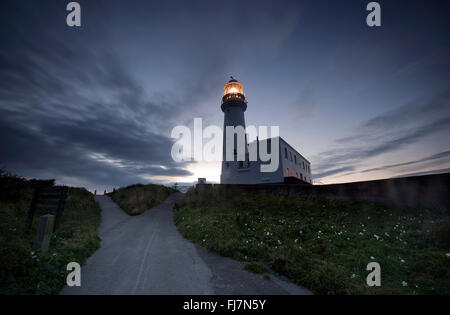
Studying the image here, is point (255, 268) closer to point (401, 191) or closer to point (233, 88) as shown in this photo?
point (401, 191)

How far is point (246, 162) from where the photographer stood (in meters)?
26.9

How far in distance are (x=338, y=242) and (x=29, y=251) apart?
1050 centimetres

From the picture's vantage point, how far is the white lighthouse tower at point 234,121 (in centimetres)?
2723

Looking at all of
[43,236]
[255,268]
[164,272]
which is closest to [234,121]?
[255,268]

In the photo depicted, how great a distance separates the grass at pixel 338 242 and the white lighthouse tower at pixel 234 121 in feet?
49.8

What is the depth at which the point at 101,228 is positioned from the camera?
1051 cm

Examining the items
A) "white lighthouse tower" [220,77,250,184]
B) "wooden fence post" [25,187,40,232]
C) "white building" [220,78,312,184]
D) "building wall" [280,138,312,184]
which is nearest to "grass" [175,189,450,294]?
"wooden fence post" [25,187,40,232]

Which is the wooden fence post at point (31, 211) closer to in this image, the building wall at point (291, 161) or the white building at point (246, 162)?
the white building at point (246, 162)

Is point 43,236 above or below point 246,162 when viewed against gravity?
below

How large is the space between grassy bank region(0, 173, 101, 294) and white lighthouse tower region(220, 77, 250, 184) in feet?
63.5

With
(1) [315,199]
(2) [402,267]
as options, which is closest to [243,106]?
(1) [315,199]

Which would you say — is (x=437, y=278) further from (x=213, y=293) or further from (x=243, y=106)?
(x=243, y=106)
